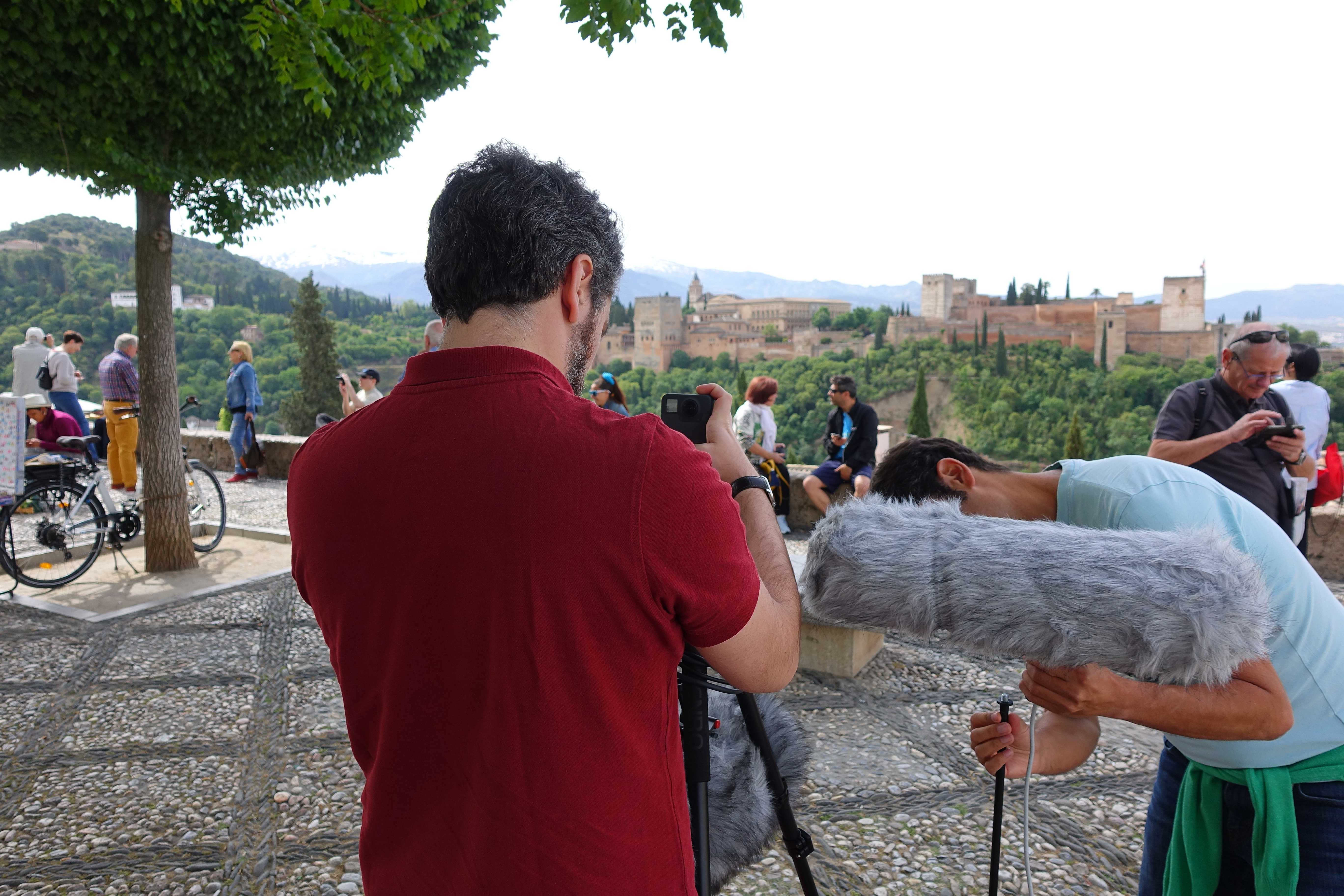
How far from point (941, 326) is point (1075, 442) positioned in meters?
48.4

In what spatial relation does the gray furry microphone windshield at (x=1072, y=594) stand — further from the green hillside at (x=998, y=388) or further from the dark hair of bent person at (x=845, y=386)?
the green hillside at (x=998, y=388)

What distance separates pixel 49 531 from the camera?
5.83 meters

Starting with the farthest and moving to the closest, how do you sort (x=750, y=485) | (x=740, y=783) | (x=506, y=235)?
(x=740, y=783), (x=750, y=485), (x=506, y=235)

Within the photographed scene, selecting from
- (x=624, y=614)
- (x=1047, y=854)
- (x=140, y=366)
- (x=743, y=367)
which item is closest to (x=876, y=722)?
(x=1047, y=854)

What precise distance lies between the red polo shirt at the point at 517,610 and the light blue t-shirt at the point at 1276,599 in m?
0.77

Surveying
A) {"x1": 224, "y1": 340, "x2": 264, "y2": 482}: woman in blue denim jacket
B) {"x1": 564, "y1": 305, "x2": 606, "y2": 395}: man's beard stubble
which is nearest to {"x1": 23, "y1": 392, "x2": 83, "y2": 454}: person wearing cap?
{"x1": 224, "y1": 340, "x2": 264, "y2": 482}: woman in blue denim jacket

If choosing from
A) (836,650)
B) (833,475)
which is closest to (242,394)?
(833,475)

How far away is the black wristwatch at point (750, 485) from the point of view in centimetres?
123

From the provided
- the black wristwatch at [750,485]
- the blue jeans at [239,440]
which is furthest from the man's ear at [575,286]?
the blue jeans at [239,440]

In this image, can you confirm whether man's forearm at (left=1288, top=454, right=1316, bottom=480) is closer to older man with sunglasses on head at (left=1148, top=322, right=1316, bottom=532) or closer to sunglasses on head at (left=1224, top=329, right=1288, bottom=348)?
older man with sunglasses on head at (left=1148, top=322, right=1316, bottom=532)

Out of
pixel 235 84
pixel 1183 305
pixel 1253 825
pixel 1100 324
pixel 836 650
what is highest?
pixel 1183 305

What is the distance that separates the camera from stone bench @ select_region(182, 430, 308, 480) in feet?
37.9

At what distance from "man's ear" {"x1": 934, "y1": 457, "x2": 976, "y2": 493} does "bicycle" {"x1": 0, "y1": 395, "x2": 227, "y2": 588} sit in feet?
20.1

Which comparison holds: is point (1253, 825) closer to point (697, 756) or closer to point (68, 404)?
point (697, 756)
